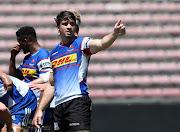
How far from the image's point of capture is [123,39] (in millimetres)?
10086

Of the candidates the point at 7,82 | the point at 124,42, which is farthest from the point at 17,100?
the point at 124,42

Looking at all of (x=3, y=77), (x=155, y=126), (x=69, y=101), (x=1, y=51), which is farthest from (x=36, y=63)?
(x=1, y=51)

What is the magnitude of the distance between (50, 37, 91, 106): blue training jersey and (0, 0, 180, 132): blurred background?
4.29m

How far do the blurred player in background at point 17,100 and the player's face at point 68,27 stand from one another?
812 mm

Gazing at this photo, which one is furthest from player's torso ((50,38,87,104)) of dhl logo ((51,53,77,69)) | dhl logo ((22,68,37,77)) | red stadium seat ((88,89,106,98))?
red stadium seat ((88,89,106,98))

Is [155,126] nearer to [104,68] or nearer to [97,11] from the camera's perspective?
[104,68]

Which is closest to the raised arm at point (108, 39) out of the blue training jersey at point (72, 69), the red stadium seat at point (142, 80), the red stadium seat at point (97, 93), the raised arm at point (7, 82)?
the blue training jersey at point (72, 69)

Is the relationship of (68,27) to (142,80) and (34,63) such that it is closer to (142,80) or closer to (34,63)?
(34,63)

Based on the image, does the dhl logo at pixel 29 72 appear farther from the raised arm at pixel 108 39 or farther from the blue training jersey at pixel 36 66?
the raised arm at pixel 108 39

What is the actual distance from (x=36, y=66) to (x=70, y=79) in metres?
1.05

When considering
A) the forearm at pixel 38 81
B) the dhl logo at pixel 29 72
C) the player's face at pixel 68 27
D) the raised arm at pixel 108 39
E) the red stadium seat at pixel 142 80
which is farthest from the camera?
the red stadium seat at pixel 142 80

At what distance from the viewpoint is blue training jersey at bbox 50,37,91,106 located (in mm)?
4184

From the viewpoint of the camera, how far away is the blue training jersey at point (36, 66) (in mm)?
5086

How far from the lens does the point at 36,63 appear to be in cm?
514
